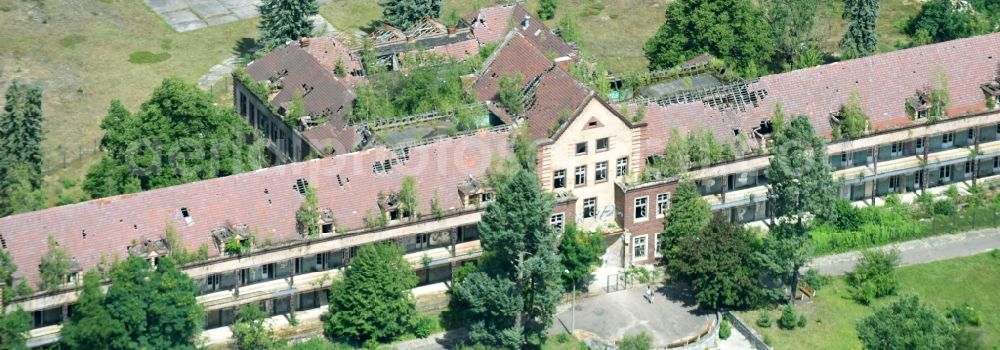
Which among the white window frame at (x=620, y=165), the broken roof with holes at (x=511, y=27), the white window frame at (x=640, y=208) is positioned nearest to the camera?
the white window frame at (x=620, y=165)

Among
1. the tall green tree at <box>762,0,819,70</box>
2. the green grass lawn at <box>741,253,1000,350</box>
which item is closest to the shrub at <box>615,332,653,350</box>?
the green grass lawn at <box>741,253,1000,350</box>

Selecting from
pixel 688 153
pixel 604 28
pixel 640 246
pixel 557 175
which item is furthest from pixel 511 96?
pixel 604 28

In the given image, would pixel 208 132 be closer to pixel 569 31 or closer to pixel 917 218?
pixel 569 31

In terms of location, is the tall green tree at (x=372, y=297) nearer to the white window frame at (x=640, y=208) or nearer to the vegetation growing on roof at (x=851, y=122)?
the white window frame at (x=640, y=208)

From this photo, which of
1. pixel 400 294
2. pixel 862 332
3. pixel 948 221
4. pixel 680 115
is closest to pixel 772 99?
pixel 680 115

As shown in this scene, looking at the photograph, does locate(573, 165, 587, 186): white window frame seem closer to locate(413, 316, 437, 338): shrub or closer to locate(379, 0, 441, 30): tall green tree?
locate(413, 316, 437, 338): shrub

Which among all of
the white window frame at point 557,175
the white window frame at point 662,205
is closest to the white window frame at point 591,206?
the white window frame at point 557,175
